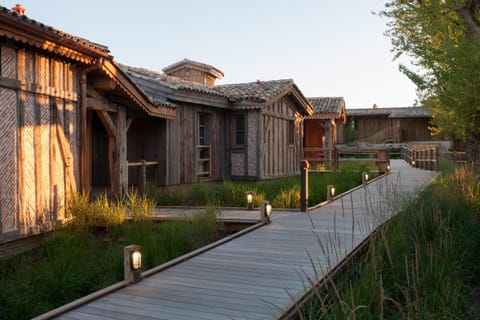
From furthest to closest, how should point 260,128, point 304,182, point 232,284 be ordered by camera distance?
point 260,128 → point 304,182 → point 232,284

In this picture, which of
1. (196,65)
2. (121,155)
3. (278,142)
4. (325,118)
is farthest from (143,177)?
(325,118)

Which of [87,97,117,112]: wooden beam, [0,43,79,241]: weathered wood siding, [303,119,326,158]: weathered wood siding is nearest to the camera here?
[0,43,79,241]: weathered wood siding

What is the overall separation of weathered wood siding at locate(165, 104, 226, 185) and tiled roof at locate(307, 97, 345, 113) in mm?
11242

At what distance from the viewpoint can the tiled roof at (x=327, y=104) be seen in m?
26.0

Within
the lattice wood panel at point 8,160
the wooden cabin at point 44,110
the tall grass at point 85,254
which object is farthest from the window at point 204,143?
the lattice wood panel at point 8,160

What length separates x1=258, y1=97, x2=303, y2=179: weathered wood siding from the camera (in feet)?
55.7

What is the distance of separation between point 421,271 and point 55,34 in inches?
251

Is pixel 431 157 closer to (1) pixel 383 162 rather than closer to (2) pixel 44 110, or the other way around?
(1) pixel 383 162

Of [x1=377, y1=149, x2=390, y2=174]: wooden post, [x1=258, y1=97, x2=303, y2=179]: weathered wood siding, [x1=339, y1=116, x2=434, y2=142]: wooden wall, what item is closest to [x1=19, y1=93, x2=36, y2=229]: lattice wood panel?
[x1=258, y1=97, x2=303, y2=179]: weathered wood siding

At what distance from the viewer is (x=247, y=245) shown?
7000 millimetres

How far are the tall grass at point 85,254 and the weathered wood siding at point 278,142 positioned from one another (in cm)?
847

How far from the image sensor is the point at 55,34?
7.66 m

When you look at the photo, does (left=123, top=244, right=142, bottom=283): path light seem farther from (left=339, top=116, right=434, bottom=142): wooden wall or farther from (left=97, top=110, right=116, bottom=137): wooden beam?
(left=339, top=116, right=434, bottom=142): wooden wall

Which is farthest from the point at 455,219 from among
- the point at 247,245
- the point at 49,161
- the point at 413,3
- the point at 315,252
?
the point at 413,3
